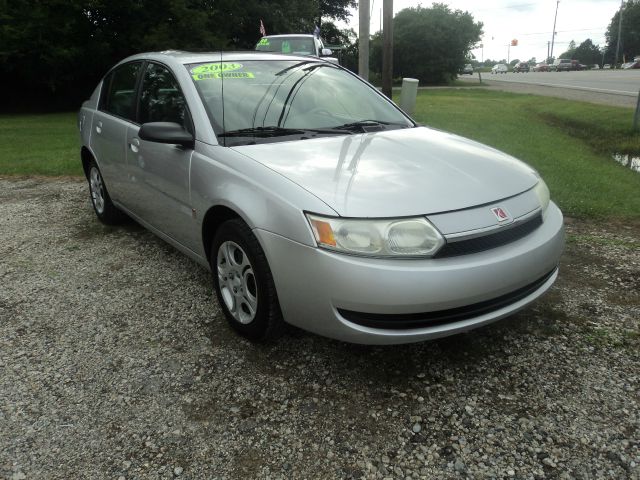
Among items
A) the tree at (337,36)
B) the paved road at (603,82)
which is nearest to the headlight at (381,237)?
the paved road at (603,82)

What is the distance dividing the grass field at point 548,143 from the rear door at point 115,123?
3.37 meters

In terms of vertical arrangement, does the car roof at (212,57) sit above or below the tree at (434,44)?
below

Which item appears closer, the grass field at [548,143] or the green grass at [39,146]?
the grass field at [548,143]

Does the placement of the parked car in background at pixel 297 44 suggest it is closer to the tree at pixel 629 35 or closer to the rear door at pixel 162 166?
the rear door at pixel 162 166

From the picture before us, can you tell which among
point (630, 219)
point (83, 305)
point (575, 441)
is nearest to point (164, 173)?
point (83, 305)

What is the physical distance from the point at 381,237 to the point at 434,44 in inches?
1679

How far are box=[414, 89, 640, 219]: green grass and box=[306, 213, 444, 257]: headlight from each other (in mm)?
3436

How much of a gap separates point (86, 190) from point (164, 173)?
3.68m

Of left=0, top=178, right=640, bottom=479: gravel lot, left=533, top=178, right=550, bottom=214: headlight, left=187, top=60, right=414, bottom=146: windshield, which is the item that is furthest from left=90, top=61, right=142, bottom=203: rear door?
left=533, top=178, right=550, bottom=214: headlight

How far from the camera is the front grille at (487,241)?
228 centimetres

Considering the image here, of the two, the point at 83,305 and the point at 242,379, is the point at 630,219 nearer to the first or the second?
the point at 242,379

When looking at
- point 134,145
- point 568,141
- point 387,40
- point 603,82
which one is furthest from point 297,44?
point 603,82

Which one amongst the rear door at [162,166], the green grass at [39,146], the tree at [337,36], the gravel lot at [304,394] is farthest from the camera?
the tree at [337,36]

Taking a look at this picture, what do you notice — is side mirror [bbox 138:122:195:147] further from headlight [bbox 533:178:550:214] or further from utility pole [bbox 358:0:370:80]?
utility pole [bbox 358:0:370:80]
